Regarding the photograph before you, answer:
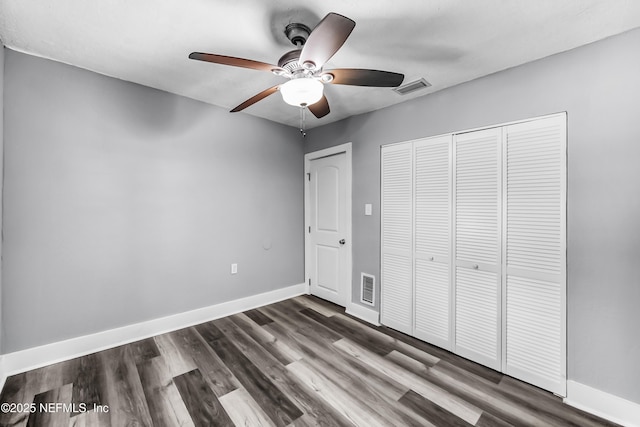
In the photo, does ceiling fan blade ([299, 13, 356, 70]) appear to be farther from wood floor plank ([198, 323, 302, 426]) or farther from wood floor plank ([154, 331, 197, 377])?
wood floor plank ([154, 331, 197, 377])

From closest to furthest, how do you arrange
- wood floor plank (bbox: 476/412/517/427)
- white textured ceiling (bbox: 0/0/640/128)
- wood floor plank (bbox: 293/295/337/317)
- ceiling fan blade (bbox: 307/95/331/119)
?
white textured ceiling (bbox: 0/0/640/128) → wood floor plank (bbox: 476/412/517/427) → ceiling fan blade (bbox: 307/95/331/119) → wood floor plank (bbox: 293/295/337/317)

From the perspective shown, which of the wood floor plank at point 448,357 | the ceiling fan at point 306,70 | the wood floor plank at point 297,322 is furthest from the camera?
the wood floor plank at point 297,322

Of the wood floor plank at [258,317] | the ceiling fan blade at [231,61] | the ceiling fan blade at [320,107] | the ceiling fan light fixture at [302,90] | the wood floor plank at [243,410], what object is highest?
the ceiling fan blade at [231,61]

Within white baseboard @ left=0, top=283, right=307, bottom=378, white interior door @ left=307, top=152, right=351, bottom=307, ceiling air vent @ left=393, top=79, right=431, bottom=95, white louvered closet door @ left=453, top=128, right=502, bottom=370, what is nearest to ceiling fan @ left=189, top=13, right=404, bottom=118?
ceiling air vent @ left=393, top=79, right=431, bottom=95

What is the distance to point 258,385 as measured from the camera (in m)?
1.98

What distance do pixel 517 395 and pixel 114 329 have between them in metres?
3.36

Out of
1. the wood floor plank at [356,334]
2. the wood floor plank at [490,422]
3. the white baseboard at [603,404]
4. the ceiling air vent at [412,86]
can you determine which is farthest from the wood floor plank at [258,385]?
the ceiling air vent at [412,86]

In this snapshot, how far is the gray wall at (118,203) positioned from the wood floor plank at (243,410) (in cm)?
138

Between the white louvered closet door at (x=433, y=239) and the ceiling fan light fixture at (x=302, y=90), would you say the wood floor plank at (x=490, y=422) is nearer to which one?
the white louvered closet door at (x=433, y=239)

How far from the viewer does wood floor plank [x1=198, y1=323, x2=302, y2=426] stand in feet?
5.63

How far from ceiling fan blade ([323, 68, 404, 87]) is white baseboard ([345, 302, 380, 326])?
2389mm

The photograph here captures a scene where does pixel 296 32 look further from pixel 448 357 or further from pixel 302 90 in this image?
pixel 448 357

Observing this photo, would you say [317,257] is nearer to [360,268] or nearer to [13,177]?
[360,268]

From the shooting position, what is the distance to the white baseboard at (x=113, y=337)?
207 cm
